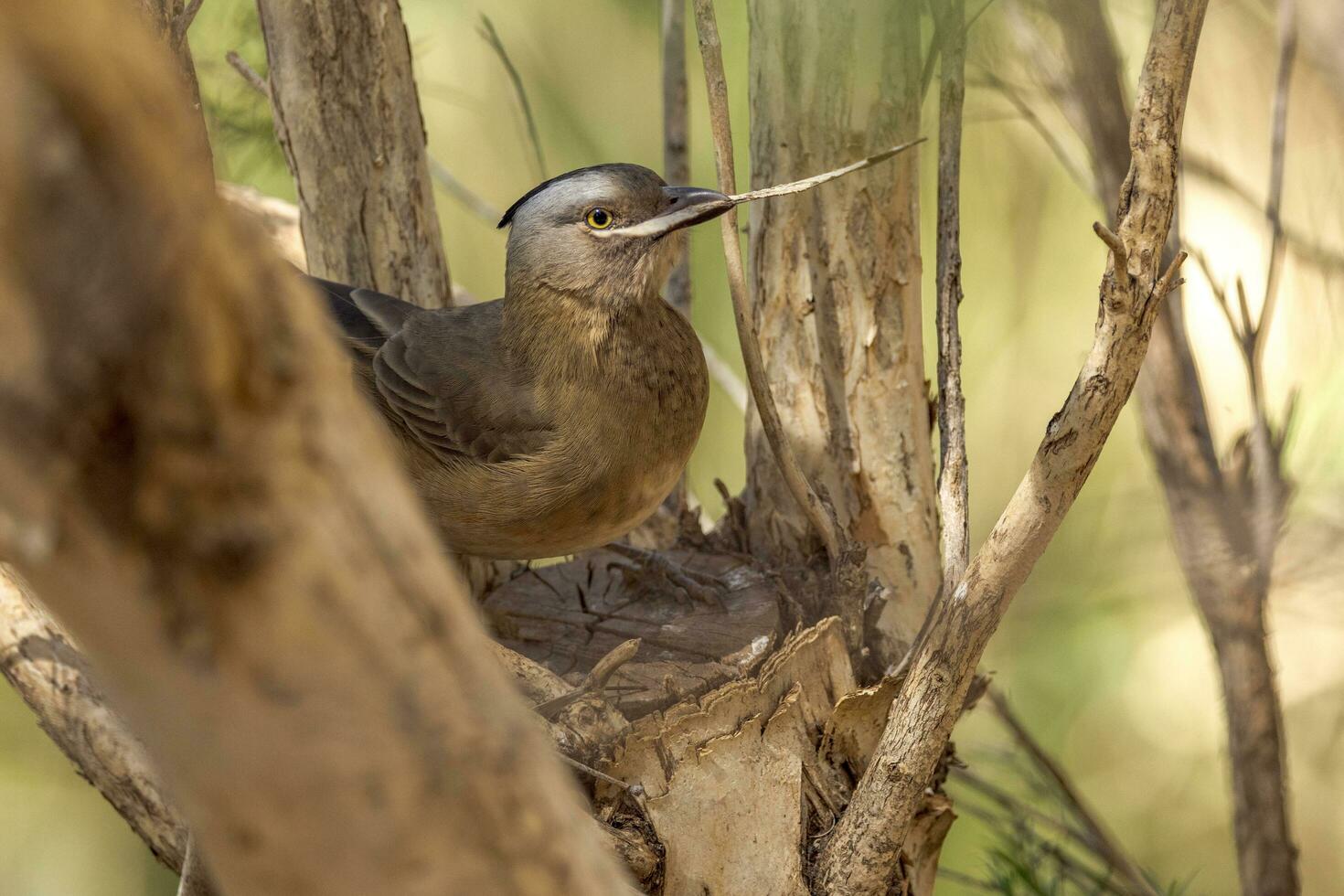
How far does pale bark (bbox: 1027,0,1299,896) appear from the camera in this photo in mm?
2527

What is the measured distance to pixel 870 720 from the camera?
2.20 m

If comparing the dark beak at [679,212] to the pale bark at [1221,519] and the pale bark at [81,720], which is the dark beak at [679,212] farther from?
the pale bark at [81,720]

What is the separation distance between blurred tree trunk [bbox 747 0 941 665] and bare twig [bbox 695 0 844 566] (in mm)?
231

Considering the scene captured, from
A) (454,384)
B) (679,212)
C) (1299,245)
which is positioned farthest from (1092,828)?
(454,384)

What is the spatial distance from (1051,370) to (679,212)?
2.94m

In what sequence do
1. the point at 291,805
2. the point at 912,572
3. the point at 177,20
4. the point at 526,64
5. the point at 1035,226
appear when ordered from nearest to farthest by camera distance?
the point at 291,805, the point at 177,20, the point at 912,572, the point at 1035,226, the point at 526,64

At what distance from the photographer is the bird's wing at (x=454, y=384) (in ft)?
8.43

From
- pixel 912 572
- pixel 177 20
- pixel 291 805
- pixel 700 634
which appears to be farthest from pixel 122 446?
pixel 912 572

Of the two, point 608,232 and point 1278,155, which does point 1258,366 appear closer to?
point 1278,155

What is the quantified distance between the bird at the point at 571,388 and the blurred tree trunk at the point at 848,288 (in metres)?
0.21

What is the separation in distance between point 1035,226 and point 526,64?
2.38 metres

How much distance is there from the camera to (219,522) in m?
0.81

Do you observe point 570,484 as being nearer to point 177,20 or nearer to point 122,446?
point 177,20

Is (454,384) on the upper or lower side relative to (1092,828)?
upper
